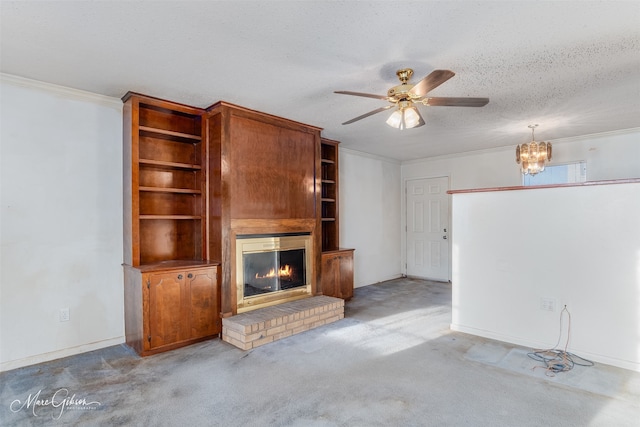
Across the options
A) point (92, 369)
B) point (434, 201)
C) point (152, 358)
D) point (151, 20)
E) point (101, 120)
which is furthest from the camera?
point (434, 201)

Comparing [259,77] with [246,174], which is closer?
[259,77]

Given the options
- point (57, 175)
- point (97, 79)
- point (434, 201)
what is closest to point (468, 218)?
point (434, 201)

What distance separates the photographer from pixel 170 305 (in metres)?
3.28

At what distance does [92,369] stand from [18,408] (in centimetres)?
60

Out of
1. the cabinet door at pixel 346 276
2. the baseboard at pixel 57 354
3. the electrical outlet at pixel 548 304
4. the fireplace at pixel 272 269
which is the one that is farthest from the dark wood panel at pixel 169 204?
the electrical outlet at pixel 548 304

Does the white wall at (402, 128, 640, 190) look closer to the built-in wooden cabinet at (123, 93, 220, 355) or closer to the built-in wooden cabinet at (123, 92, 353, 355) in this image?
the built-in wooden cabinet at (123, 92, 353, 355)

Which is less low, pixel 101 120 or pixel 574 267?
pixel 101 120

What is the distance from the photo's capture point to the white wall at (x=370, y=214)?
6.02 meters

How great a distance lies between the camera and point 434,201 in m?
6.72

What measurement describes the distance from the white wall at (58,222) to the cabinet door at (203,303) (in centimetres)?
76

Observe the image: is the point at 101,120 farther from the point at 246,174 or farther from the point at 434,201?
the point at 434,201

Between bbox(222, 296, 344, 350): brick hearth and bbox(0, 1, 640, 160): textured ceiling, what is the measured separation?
2257 mm

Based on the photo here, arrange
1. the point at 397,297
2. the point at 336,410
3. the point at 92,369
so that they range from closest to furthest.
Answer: the point at 336,410
the point at 92,369
the point at 397,297

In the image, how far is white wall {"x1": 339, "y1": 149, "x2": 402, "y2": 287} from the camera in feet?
19.7
